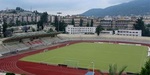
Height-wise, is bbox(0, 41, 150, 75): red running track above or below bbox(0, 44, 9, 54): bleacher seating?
below

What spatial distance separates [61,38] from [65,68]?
98.1ft

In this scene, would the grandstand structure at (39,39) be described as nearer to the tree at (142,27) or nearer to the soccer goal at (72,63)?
the soccer goal at (72,63)

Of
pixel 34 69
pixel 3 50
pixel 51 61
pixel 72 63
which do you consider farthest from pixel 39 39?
pixel 34 69

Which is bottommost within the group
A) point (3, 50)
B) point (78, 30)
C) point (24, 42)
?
point (3, 50)

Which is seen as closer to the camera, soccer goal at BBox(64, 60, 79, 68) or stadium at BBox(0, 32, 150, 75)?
stadium at BBox(0, 32, 150, 75)

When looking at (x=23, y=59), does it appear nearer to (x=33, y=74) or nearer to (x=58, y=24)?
(x=33, y=74)

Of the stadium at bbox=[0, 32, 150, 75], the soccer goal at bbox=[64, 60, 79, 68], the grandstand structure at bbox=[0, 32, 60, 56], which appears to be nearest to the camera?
the stadium at bbox=[0, 32, 150, 75]

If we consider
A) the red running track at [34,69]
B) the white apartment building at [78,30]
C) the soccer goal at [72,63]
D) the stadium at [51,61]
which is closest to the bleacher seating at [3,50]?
the stadium at [51,61]

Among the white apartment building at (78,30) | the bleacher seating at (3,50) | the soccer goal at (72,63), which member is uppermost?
the white apartment building at (78,30)

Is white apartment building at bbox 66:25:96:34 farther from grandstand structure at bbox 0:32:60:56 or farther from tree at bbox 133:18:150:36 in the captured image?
grandstand structure at bbox 0:32:60:56

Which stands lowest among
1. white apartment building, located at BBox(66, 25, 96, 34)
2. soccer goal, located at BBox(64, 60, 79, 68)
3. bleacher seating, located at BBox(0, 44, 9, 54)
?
soccer goal, located at BBox(64, 60, 79, 68)

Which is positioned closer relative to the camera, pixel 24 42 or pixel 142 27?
pixel 24 42

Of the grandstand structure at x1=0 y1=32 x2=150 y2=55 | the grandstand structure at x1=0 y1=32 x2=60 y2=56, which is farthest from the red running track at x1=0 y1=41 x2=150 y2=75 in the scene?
the grandstand structure at x1=0 y1=32 x2=150 y2=55

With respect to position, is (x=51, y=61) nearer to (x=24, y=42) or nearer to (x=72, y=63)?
(x=72, y=63)
